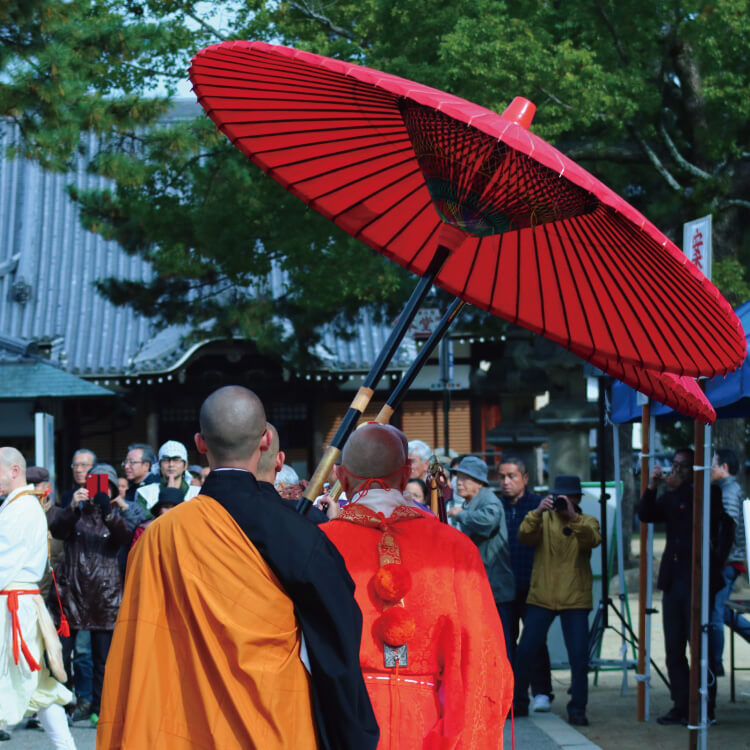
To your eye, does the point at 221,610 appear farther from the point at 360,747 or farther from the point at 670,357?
the point at 670,357

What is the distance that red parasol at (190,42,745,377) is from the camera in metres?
3.02

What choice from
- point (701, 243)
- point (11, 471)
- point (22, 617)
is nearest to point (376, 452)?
point (701, 243)

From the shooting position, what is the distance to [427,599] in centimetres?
328

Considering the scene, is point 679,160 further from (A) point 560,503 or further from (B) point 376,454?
(B) point 376,454

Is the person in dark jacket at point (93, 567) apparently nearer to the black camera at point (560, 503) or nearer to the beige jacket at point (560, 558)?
the beige jacket at point (560, 558)

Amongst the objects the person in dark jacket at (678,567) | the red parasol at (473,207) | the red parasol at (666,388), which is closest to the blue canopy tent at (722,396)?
the person in dark jacket at (678,567)

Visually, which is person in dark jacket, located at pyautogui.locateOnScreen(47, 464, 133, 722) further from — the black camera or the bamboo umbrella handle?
the bamboo umbrella handle

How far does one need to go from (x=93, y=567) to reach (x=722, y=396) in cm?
451

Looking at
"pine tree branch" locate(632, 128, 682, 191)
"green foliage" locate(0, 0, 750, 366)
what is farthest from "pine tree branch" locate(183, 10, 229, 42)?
"pine tree branch" locate(632, 128, 682, 191)

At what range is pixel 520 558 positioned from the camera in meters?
7.68

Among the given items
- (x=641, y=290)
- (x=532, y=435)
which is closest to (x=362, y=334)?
(x=532, y=435)

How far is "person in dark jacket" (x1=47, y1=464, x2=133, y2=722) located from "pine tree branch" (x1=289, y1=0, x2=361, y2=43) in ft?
22.8

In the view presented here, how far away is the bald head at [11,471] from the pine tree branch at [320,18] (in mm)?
8084

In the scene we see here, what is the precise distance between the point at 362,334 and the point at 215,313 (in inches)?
225
